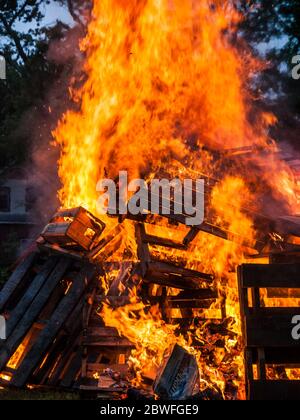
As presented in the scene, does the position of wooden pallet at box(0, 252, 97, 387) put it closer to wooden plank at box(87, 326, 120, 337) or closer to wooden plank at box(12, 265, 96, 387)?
wooden plank at box(12, 265, 96, 387)

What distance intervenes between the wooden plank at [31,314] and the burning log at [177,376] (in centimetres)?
243

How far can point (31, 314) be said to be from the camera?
25.2 feet

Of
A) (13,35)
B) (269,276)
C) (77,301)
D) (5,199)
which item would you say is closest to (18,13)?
(13,35)

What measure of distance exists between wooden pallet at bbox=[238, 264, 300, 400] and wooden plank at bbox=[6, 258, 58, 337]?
136 inches

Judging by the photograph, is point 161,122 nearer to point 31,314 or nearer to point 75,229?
point 75,229

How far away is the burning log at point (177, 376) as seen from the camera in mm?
5797

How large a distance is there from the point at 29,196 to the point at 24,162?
3969 mm

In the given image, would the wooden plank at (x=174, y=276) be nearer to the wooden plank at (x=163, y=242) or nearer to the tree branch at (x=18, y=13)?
the wooden plank at (x=163, y=242)

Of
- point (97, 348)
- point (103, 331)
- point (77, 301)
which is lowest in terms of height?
point (97, 348)

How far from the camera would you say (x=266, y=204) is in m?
7.54

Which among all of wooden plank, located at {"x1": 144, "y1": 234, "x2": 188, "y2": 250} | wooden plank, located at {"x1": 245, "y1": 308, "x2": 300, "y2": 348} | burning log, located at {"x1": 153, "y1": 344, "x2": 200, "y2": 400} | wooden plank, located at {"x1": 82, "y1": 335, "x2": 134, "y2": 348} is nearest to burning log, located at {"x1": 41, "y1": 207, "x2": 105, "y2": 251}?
wooden plank, located at {"x1": 144, "y1": 234, "x2": 188, "y2": 250}

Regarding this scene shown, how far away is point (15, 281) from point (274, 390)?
4659mm

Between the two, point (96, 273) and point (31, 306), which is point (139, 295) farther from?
point (31, 306)

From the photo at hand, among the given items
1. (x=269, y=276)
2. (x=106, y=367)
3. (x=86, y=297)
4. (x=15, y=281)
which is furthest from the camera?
(x=15, y=281)
